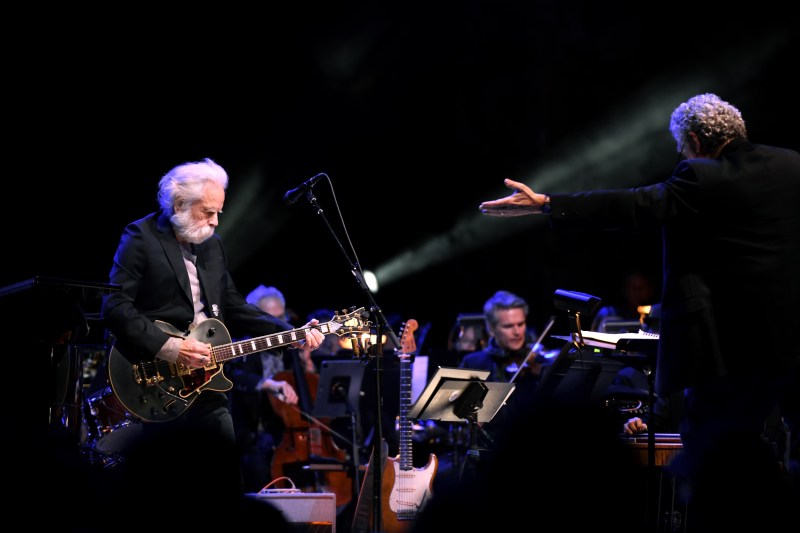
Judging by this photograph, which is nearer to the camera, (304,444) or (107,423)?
(107,423)

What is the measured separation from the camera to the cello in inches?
284

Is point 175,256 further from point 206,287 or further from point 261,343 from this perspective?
point 261,343

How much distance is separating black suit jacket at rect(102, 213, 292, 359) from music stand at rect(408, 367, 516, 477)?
93cm

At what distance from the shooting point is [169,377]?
167 inches

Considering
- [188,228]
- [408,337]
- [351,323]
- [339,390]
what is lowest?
[339,390]

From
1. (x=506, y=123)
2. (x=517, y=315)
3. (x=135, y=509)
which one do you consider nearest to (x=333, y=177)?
(x=506, y=123)

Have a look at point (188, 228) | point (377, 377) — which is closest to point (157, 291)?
point (188, 228)

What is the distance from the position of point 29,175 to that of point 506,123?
→ 561 cm

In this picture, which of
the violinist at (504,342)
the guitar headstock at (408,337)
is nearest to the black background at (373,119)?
the violinist at (504,342)

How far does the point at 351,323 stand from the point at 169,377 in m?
1.04

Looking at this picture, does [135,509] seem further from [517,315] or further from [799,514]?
[517,315]

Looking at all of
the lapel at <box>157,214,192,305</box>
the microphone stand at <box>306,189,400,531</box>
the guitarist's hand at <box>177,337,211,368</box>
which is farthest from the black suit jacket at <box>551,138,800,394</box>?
the lapel at <box>157,214,192,305</box>

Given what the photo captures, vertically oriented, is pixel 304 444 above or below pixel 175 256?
below

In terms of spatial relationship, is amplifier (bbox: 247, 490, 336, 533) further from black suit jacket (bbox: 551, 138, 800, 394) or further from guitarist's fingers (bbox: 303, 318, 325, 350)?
black suit jacket (bbox: 551, 138, 800, 394)
